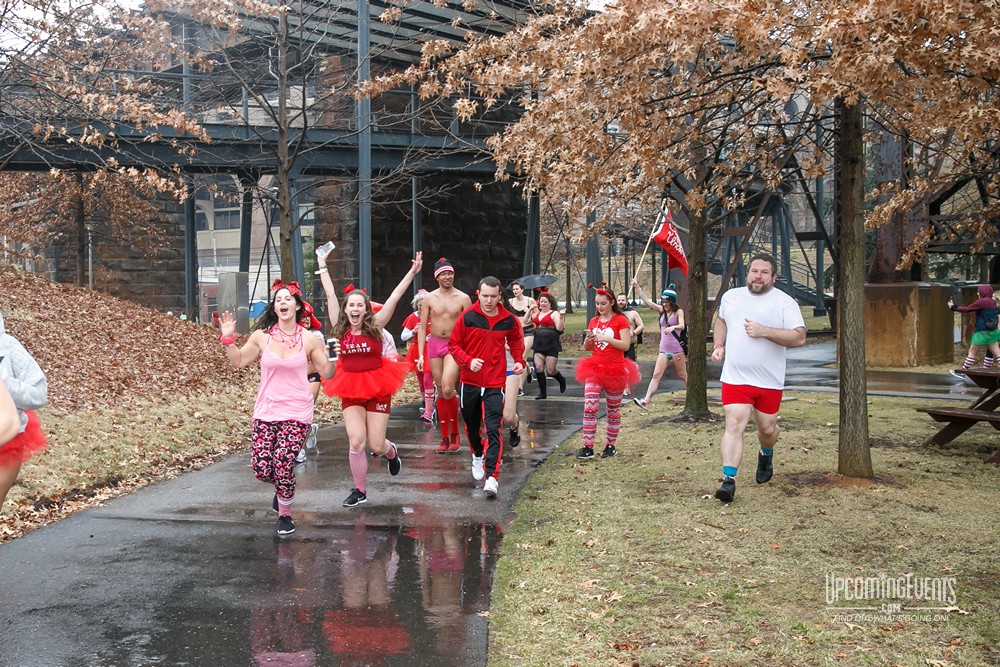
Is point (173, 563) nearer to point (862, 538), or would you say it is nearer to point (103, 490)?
point (103, 490)

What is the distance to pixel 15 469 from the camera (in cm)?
488

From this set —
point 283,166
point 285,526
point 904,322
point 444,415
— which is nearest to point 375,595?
point 285,526

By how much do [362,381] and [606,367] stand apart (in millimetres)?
2881

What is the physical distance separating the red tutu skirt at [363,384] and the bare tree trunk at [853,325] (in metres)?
3.63

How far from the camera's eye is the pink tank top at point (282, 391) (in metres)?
7.27

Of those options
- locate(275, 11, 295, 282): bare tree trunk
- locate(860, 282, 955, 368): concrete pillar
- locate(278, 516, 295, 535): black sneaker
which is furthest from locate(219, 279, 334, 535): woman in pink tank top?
locate(860, 282, 955, 368): concrete pillar

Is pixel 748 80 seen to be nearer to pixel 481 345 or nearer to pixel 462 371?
pixel 481 345

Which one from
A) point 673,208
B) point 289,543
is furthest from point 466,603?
point 673,208

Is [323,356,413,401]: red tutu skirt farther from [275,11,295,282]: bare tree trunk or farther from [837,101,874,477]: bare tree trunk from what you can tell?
[275,11,295,282]: bare tree trunk

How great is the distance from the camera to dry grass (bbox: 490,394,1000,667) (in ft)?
16.1

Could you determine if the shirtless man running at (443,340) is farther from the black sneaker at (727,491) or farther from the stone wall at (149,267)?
the stone wall at (149,267)

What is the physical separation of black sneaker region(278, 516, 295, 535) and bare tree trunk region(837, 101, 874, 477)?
4439mm

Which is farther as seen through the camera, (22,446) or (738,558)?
(738,558)

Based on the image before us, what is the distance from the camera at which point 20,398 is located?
465 cm
